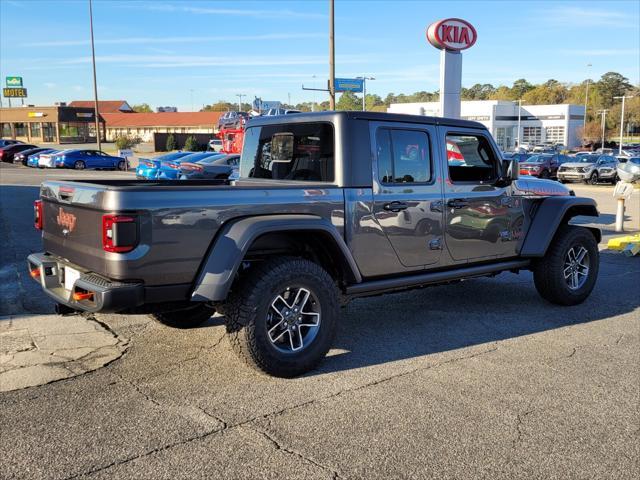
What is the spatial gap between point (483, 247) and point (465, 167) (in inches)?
31.2

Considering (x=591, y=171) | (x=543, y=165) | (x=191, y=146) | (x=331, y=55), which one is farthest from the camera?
(x=191, y=146)

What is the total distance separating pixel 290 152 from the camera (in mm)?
5414

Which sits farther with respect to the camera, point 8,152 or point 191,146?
point 191,146

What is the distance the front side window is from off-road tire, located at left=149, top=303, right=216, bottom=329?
2640 millimetres

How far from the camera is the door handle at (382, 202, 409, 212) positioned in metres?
4.96

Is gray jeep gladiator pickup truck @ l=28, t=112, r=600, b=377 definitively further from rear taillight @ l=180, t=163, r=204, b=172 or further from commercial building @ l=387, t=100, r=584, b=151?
commercial building @ l=387, t=100, r=584, b=151

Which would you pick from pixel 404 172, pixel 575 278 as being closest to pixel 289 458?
pixel 404 172

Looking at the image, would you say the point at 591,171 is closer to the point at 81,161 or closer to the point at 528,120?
the point at 81,161

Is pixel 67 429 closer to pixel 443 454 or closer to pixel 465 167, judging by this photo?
pixel 443 454

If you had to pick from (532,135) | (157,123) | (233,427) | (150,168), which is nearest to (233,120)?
(150,168)

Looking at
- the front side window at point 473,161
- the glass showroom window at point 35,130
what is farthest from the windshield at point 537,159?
the glass showroom window at point 35,130

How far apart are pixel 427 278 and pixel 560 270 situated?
1.92m

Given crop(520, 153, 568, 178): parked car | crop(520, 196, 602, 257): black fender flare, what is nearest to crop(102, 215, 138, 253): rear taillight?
crop(520, 196, 602, 257): black fender flare

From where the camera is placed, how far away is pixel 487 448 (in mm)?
3414
